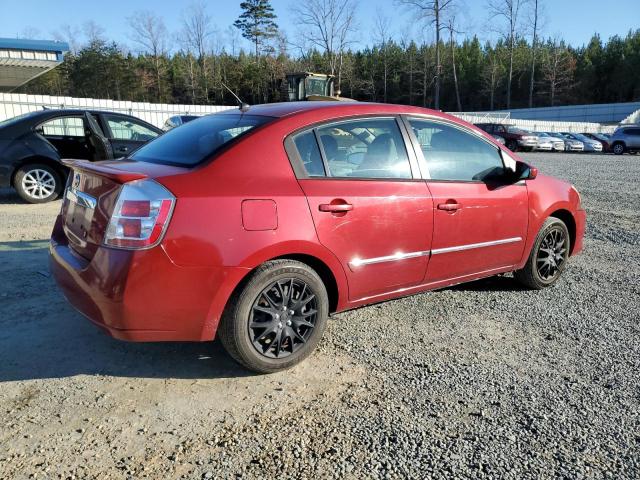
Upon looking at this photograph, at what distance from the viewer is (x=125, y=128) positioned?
8922mm

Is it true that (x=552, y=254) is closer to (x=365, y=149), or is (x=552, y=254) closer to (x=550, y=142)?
(x=365, y=149)

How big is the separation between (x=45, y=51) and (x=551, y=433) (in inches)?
1179

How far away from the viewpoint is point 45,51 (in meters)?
26.1

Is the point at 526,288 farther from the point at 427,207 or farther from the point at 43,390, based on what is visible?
the point at 43,390

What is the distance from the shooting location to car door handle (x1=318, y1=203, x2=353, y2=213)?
316cm

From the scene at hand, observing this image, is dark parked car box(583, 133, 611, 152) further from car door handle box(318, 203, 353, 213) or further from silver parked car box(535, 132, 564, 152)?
car door handle box(318, 203, 353, 213)

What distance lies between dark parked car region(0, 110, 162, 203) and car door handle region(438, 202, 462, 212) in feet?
20.0

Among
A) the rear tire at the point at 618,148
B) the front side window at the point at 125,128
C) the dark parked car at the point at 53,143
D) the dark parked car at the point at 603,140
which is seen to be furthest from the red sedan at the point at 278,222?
the dark parked car at the point at 603,140

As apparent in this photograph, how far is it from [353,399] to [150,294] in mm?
1248

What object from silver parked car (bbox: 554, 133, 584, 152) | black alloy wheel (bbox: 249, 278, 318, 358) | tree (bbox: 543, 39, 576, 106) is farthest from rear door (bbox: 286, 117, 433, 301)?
tree (bbox: 543, 39, 576, 106)

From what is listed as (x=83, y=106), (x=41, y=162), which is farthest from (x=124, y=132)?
(x=83, y=106)

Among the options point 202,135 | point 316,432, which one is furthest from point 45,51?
point 316,432

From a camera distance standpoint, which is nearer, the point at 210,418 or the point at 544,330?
the point at 210,418

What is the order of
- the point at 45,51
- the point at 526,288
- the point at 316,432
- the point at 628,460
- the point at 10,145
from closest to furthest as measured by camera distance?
the point at 628,460
the point at 316,432
the point at 526,288
the point at 10,145
the point at 45,51
